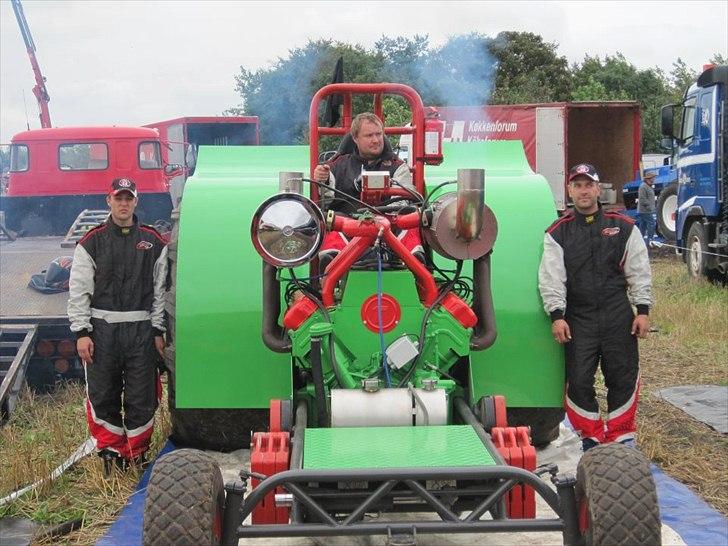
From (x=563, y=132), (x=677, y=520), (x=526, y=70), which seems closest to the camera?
(x=677, y=520)

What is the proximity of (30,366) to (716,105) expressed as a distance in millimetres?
8515

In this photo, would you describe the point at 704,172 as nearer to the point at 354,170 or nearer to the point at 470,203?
the point at 354,170

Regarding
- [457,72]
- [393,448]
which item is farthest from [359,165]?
[457,72]

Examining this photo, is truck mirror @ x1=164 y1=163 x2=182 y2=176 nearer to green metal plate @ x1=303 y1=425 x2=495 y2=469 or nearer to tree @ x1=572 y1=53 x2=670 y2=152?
green metal plate @ x1=303 y1=425 x2=495 y2=469

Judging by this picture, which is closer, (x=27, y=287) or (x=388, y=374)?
(x=388, y=374)

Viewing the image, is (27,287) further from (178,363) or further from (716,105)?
(716,105)

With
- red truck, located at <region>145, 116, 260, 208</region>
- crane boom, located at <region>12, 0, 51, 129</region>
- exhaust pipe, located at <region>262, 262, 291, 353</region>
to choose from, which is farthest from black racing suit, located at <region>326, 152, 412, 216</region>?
red truck, located at <region>145, 116, 260, 208</region>

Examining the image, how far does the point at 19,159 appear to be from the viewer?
13.9 meters

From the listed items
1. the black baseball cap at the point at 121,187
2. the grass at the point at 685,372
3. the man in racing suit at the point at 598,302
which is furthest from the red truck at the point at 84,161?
the man in racing suit at the point at 598,302

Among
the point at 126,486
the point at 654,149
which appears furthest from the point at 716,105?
the point at 654,149

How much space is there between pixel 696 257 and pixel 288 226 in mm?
10392

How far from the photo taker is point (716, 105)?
12148mm

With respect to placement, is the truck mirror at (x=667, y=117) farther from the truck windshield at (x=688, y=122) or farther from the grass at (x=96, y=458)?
the grass at (x=96, y=458)

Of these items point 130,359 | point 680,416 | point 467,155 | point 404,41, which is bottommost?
point 680,416
